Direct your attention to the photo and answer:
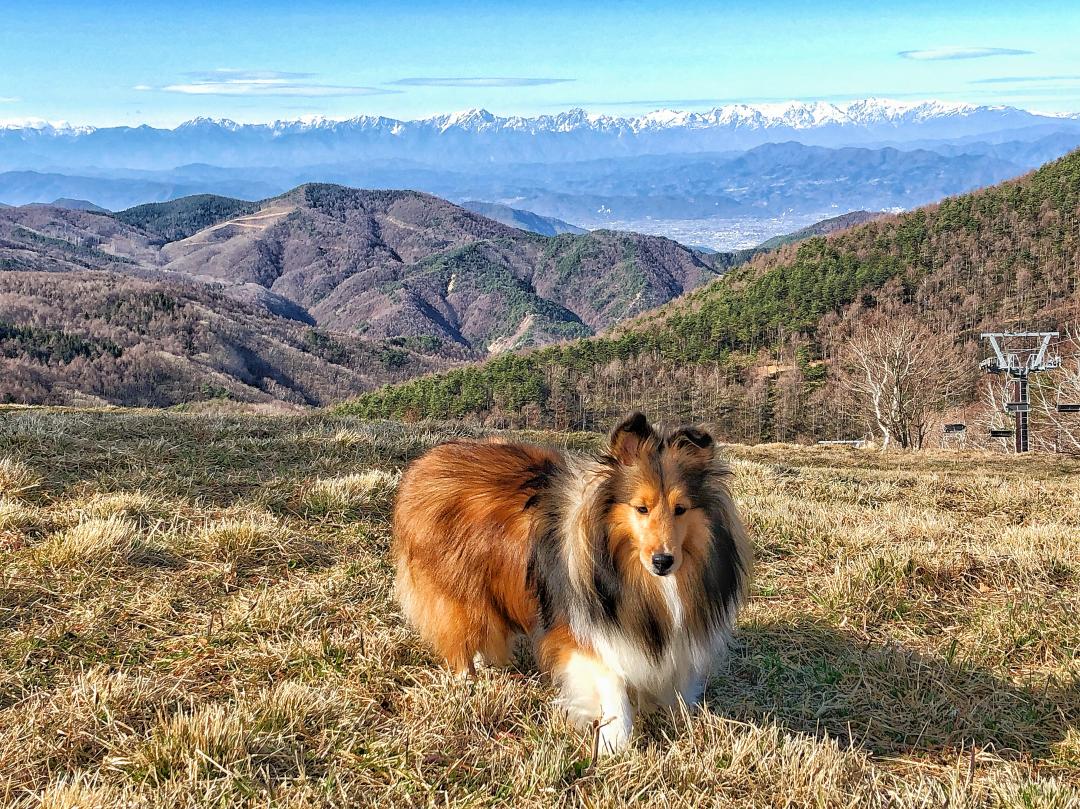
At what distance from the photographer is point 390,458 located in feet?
27.8

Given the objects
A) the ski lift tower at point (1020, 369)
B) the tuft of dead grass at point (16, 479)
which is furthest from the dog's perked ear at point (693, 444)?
the ski lift tower at point (1020, 369)

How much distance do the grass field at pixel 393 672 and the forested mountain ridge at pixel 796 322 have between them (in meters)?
62.6

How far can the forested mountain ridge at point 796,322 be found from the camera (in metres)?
73.2

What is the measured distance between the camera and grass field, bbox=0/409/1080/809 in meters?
3.08

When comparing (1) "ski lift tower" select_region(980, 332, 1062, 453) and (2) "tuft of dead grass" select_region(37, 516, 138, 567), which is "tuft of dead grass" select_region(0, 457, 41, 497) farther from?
(1) "ski lift tower" select_region(980, 332, 1062, 453)

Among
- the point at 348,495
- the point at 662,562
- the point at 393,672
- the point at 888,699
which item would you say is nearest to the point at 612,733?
the point at 662,562

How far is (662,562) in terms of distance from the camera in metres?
2.92

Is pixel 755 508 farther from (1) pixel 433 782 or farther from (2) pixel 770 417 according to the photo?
(2) pixel 770 417

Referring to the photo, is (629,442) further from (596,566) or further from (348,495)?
(348,495)

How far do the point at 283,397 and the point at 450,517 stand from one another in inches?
5205

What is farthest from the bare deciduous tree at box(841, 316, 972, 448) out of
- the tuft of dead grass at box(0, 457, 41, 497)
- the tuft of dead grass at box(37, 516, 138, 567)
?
the tuft of dead grass at box(37, 516, 138, 567)

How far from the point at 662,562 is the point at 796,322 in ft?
277

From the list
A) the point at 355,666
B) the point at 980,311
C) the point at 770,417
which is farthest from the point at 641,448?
the point at 980,311

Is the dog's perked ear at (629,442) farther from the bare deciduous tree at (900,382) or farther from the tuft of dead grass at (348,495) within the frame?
the bare deciduous tree at (900,382)
